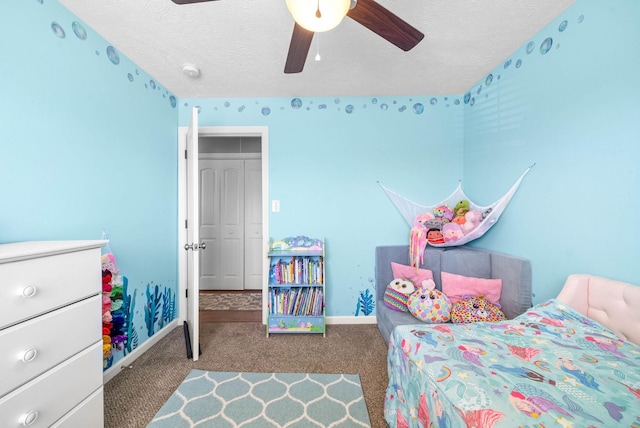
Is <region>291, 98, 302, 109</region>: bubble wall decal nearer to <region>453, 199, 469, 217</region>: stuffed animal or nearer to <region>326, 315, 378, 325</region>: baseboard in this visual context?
<region>453, 199, 469, 217</region>: stuffed animal

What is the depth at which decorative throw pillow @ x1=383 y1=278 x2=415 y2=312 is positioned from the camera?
215 cm

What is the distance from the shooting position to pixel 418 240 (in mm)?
2299

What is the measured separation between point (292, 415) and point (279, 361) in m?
0.56

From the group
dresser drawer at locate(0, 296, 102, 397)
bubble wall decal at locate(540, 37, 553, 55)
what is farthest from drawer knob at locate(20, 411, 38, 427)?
bubble wall decal at locate(540, 37, 553, 55)

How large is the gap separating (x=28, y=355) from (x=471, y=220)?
108 inches

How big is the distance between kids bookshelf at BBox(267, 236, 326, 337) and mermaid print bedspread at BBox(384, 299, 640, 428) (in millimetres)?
1043

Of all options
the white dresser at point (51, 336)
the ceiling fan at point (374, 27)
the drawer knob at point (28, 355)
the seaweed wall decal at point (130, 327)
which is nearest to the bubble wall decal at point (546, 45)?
the ceiling fan at point (374, 27)

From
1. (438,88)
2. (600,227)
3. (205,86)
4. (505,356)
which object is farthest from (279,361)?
(438,88)

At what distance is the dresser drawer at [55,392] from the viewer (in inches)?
36.3

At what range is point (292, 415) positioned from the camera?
144 cm

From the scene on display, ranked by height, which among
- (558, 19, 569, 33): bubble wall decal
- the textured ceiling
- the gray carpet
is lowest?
the gray carpet

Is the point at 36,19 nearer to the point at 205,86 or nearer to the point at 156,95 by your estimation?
the point at 156,95

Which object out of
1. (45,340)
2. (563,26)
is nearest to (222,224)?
(45,340)

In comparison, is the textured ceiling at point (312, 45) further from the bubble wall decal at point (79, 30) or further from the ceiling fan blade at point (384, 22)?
the ceiling fan blade at point (384, 22)
